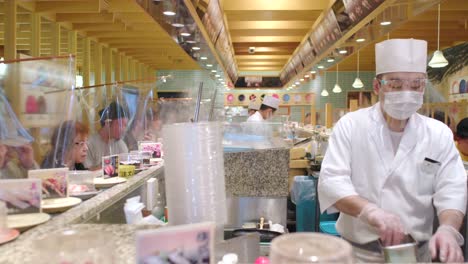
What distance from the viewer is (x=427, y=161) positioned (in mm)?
1686

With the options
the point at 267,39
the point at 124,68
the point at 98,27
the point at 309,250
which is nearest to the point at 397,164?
the point at 309,250

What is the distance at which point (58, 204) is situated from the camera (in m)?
1.45

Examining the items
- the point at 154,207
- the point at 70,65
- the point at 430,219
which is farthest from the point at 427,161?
the point at 70,65

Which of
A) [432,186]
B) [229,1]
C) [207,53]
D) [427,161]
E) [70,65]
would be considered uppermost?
[229,1]

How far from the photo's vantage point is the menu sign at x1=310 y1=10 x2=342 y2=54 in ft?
17.7

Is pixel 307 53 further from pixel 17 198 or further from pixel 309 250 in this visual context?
pixel 309 250

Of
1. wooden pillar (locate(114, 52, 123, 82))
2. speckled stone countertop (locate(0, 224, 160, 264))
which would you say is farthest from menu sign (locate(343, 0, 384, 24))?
wooden pillar (locate(114, 52, 123, 82))

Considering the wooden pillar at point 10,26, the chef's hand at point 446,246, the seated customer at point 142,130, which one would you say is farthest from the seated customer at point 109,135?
the chef's hand at point 446,246

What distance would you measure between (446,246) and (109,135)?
9.40 ft

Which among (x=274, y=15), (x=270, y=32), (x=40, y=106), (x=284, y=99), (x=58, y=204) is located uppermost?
(x=270, y=32)

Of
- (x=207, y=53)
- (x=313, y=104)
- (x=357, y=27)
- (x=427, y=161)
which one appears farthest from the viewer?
(x=313, y=104)

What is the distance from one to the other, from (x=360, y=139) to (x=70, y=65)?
1428mm

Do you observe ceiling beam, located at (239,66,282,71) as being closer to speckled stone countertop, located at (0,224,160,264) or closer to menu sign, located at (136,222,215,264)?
speckled stone countertop, located at (0,224,160,264)

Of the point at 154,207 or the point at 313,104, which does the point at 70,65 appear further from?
the point at 313,104
